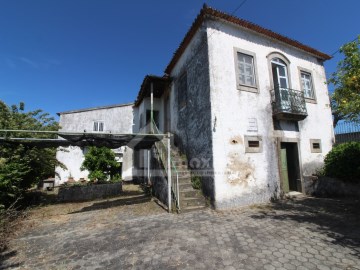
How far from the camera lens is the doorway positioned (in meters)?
8.70

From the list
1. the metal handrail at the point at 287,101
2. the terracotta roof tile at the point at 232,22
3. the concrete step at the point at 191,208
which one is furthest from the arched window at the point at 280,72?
the concrete step at the point at 191,208

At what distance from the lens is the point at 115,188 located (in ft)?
35.3

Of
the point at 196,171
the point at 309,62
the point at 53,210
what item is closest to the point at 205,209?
the point at 196,171

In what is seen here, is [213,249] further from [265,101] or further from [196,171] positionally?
[265,101]

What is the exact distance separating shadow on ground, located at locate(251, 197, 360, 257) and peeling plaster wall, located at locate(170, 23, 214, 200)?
8.06 ft

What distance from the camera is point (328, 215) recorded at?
580 centimetres

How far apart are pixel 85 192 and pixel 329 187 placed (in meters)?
11.5

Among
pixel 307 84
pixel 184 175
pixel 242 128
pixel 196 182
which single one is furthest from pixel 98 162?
pixel 307 84

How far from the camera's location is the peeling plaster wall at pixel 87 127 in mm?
15772

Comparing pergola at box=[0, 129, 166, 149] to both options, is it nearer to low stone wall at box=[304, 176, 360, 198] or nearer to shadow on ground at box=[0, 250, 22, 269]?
shadow on ground at box=[0, 250, 22, 269]

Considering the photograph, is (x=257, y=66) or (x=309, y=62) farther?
(x=309, y=62)

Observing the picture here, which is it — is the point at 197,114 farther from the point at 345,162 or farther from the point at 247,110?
the point at 345,162

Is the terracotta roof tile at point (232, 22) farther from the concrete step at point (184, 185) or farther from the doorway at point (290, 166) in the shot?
the concrete step at point (184, 185)

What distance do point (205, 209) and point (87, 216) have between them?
408 centimetres
